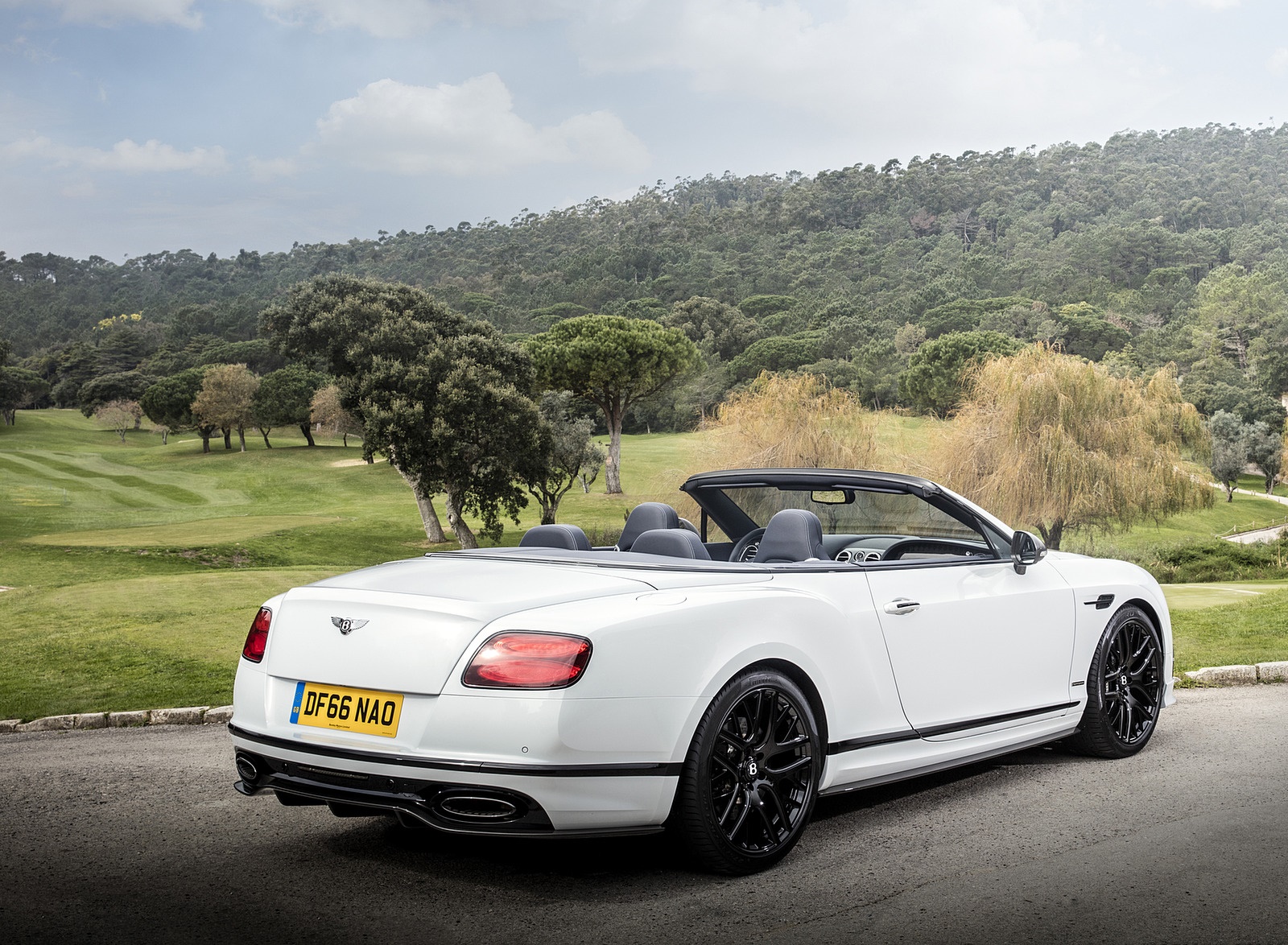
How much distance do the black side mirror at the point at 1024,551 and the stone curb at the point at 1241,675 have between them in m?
3.95

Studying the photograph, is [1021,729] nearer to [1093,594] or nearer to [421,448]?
[1093,594]

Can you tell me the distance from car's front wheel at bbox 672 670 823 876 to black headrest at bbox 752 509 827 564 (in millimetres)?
680

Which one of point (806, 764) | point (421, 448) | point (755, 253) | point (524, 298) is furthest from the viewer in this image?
point (755, 253)

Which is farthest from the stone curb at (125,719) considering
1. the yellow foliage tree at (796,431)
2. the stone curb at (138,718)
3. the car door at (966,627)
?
the yellow foliage tree at (796,431)

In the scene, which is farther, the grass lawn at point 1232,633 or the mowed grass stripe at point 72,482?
the mowed grass stripe at point 72,482

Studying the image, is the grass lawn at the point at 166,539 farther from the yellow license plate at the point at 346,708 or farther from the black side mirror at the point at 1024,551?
the black side mirror at the point at 1024,551

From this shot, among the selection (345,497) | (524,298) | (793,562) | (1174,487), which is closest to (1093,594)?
(793,562)

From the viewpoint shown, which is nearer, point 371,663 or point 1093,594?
point 371,663

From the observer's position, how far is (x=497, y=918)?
143 inches

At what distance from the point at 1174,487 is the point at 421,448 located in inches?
991

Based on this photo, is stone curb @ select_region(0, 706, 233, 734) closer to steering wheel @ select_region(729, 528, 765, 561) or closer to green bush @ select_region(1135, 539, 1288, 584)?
steering wheel @ select_region(729, 528, 765, 561)

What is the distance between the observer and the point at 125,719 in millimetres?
8117

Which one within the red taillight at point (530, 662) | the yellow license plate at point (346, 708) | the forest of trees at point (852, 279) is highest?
the forest of trees at point (852, 279)

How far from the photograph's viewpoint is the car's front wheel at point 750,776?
3.88 metres
